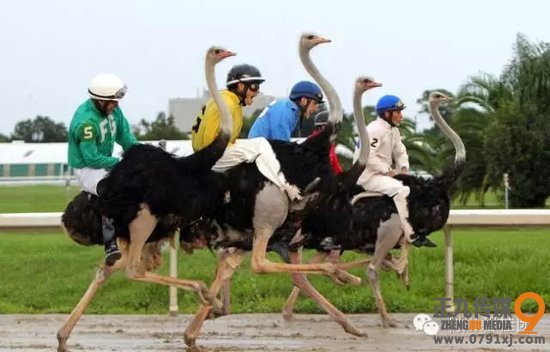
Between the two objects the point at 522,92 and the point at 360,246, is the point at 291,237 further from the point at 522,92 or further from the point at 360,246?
the point at 522,92

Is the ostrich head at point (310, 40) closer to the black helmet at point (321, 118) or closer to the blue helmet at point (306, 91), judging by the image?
the blue helmet at point (306, 91)

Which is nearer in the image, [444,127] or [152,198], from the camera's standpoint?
[152,198]

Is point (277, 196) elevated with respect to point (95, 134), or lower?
lower

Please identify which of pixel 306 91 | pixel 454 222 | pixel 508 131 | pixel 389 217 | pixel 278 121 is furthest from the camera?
pixel 508 131

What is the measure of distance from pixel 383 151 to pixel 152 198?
3488mm

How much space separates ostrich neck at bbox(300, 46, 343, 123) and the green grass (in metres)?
3.47

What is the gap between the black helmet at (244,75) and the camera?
1059 centimetres

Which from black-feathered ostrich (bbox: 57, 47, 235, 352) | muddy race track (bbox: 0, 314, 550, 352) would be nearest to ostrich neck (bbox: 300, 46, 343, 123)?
black-feathered ostrich (bbox: 57, 47, 235, 352)

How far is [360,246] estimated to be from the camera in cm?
1185

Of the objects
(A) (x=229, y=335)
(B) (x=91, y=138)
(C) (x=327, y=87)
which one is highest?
(C) (x=327, y=87)

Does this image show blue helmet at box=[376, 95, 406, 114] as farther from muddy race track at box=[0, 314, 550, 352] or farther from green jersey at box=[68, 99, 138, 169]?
green jersey at box=[68, 99, 138, 169]

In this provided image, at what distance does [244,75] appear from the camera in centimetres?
1060

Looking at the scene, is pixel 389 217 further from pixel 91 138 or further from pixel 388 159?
pixel 91 138

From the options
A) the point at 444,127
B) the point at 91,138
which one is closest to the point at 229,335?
the point at 91,138
